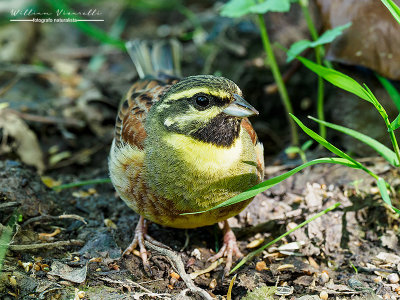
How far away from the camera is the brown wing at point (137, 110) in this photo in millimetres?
3752

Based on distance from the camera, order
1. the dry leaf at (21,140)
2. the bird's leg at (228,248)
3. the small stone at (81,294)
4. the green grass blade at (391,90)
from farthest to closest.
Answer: the dry leaf at (21,140)
the green grass blade at (391,90)
the bird's leg at (228,248)
the small stone at (81,294)

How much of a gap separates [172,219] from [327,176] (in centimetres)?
165

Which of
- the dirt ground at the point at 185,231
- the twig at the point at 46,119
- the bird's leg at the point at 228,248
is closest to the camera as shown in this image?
the dirt ground at the point at 185,231

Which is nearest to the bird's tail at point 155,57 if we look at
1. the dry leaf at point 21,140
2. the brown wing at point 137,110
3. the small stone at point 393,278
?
the brown wing at point 137,110

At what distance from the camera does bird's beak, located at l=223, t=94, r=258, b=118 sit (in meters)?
3.23

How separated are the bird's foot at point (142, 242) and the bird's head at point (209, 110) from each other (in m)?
0.96

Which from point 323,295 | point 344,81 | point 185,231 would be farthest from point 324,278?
point 344,81

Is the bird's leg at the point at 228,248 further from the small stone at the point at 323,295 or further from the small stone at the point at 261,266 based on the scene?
the small stone at the point at 323,295

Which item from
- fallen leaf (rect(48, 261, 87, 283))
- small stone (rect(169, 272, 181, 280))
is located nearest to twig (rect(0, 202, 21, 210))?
fallen leaf (rect(48, 261, 87, 283))

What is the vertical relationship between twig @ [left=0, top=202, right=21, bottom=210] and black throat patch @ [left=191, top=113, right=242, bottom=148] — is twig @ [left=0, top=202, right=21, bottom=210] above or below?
below

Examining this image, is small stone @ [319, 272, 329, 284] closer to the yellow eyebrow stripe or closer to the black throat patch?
the black throat patch

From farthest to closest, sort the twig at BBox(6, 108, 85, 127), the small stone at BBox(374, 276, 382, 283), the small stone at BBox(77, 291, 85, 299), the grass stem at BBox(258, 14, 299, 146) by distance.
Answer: the twig at BBox(6, 108, 85, 127), the grass stem at BBox(258, 14, 299, 146), the small stone at BBox(374, 276, 382, 283), the small stone at BBox(77, 291, 85, 299)

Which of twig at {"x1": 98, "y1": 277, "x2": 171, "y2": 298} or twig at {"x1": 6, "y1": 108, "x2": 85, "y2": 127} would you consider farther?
twig at {"x1": 6, "y1": 108, "x2": 85, "y2": 127}

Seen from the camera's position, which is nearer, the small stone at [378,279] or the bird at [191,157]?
the bird at [191,157]
